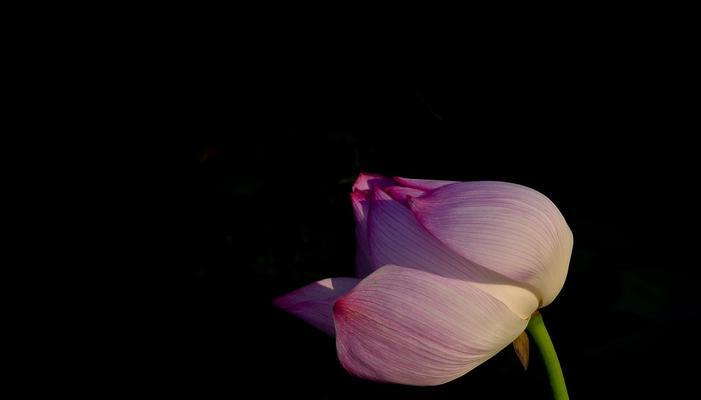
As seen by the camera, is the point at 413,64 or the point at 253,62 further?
the point at 253,62

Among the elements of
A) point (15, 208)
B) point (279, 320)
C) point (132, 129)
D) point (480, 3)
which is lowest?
point (279, 320)

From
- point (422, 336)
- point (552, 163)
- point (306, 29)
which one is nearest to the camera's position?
point (422, 336)

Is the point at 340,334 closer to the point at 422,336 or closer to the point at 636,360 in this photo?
the point at 422,336

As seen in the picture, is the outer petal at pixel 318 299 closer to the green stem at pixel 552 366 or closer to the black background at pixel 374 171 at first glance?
the green stem at pixel 552 366

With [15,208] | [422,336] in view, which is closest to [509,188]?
[422,336]

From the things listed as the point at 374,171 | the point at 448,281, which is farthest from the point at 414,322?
the point at 374,171

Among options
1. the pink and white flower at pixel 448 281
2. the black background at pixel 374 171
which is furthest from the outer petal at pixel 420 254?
the black background at pixel 374 171

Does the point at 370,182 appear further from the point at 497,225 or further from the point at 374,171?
the point at 374,171
